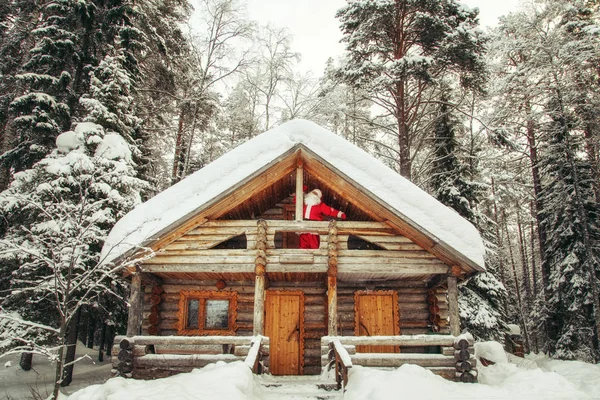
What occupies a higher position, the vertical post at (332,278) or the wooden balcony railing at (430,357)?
the vertical post at (332,278)

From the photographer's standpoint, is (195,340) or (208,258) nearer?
(195,340)

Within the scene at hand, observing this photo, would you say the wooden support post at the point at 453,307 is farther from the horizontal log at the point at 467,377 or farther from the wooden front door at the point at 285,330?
the wooden front door at the point at 285,330

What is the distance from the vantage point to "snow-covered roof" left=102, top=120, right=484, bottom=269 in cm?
830

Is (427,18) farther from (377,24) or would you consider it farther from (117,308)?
(117,308)

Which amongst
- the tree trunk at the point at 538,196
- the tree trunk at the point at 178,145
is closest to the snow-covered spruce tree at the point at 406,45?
the tree trunk at the point at 538,196

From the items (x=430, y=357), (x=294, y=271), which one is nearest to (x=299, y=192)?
(x=294, y=271)

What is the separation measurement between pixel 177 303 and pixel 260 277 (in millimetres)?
3534

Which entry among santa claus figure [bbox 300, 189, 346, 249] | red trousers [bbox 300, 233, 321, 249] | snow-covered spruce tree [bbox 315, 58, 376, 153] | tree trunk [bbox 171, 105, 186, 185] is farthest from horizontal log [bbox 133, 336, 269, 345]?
snow-covered spruce tree [bbox 315, 58, 376, 153]

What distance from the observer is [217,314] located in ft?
34.2

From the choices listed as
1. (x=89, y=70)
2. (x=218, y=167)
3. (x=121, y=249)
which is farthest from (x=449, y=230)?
(x=89, y=70)

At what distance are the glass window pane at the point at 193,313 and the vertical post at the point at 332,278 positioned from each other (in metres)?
4.12

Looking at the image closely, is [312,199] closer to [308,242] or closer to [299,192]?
[299,192]

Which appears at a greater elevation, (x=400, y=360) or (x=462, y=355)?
(x=462, y=355)

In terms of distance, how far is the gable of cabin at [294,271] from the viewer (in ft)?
28.6
